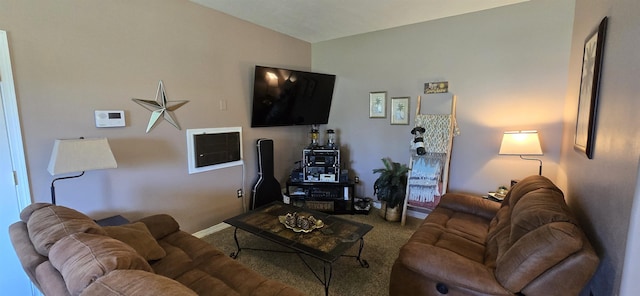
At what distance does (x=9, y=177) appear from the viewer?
1865 mm

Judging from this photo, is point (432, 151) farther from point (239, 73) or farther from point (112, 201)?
point (112, 201)

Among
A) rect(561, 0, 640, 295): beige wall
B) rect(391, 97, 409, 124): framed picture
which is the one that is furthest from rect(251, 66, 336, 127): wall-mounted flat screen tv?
rect(561, 0, 640, 295): beige wall

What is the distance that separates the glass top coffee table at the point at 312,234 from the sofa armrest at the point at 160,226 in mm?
502

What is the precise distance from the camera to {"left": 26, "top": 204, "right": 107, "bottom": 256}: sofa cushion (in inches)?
48.1

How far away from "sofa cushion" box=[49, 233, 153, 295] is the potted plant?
2.77m

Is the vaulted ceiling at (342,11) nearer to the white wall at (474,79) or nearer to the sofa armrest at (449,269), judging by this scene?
the white wall at (474,79)

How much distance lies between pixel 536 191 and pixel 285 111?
288cm

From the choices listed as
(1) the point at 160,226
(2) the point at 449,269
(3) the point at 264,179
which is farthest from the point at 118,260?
(3) the point at 264,179

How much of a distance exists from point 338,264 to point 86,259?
6.30 ft

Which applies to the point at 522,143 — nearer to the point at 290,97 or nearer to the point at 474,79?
the point at 474,79

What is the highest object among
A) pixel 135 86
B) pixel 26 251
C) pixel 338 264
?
pixel 135 86

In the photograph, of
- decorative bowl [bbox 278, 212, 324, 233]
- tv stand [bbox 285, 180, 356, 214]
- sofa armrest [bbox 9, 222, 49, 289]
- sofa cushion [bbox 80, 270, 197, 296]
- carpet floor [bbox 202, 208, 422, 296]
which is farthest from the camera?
tv stand [bbox 285, 180, 356, 214]

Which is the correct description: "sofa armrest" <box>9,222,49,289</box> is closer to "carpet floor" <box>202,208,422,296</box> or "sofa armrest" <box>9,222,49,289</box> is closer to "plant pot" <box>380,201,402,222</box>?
"carpet floor" <box>202,208,422,296</box>

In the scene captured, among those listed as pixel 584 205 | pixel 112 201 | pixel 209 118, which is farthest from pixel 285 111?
pixel 584 205
